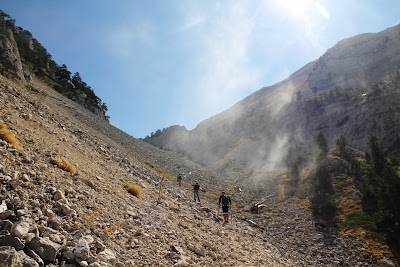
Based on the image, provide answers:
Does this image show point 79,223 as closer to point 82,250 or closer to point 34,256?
point 82,250

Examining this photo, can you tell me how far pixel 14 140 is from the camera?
14.4m

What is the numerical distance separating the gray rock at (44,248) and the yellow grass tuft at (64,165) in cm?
761

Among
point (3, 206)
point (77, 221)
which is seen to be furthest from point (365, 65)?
point (3, 206)

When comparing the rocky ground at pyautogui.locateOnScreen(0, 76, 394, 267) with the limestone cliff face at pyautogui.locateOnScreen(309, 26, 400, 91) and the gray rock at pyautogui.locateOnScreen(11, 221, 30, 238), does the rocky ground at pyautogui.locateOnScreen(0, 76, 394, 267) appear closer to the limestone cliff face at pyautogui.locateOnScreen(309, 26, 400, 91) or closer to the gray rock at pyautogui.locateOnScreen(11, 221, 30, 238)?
the gray rock at pyautogui.locateOnScreen(11, 221, 30, 238)

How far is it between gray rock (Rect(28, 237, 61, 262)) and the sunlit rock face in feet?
303

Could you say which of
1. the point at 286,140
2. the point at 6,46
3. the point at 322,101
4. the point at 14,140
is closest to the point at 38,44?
the point at 6,46

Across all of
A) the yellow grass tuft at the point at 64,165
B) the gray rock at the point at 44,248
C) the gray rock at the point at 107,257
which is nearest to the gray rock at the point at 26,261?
the gray rock at the point at 44,248

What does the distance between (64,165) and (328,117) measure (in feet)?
436

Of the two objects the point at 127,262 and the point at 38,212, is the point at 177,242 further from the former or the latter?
the point at 38,212

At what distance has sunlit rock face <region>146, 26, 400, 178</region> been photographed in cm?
10762

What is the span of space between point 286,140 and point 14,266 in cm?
13912

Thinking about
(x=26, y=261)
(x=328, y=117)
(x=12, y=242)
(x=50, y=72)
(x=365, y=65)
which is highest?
(x=365, y=65)

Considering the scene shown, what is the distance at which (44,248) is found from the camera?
8.11 metres

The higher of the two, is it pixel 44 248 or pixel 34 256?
pixel 44 248
